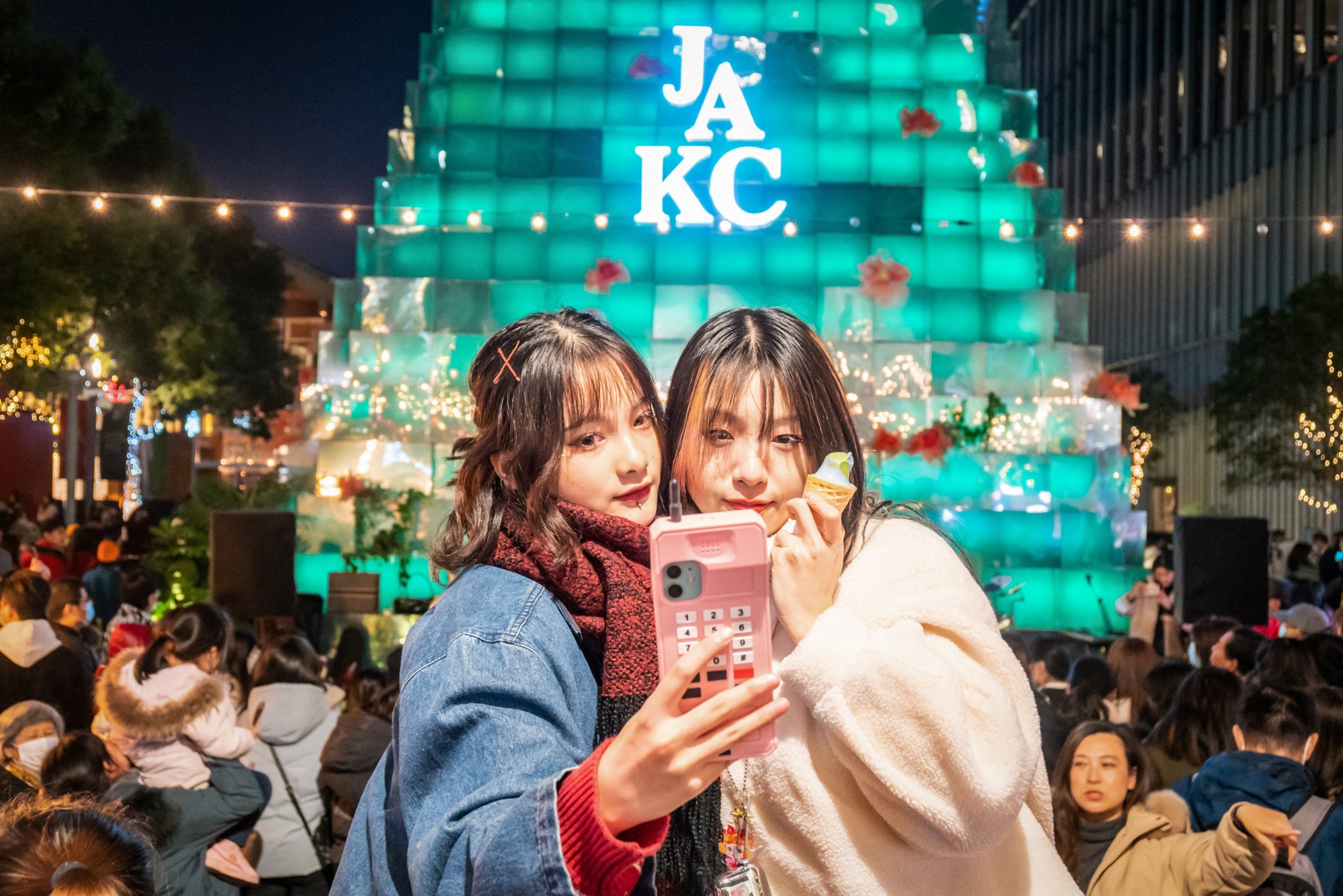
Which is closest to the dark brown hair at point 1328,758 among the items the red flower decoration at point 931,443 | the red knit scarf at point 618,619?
the red knit scarf at point 618,619

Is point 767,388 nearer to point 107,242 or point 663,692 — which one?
point 663,692

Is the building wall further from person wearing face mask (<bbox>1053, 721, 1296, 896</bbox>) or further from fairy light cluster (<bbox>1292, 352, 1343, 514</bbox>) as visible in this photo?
person wearing face mask (<bbox>1053, 721, 1296, 896</bbox>)

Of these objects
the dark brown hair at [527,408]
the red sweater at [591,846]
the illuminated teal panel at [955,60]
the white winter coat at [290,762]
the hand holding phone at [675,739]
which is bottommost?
the white winter coat at [290,762]

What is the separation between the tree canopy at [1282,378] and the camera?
878 inches

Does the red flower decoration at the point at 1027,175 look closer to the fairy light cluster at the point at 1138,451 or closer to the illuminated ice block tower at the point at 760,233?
the illuminated ice block tower at the point at 760,233

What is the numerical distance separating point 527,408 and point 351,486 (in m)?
12.5

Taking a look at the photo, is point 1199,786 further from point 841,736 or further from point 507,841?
point 507,841

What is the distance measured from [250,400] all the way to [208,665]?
36.4 meters

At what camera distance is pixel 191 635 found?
5.33 m

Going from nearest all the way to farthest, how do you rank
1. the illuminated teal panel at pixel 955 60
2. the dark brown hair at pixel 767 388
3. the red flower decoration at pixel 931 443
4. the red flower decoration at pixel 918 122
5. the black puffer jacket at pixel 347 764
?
the dark brown hair at pixel 767 388, the black puffer jacket at pixel 347 764, the red flower decoration at pixel 931 443, the red flower decoration at pixel 918 122, the illuminated teal panel at pixel 955 60

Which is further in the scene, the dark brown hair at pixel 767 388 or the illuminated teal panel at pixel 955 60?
the illuminated teal panel at pixel 955 60

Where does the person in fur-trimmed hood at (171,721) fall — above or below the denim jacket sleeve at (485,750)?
below

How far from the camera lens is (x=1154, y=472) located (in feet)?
129

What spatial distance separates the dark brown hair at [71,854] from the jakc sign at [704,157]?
44.4 ft
